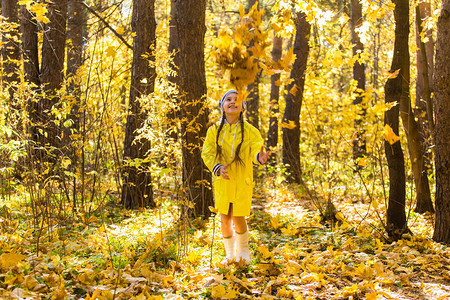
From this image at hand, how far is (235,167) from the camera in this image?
3842mm

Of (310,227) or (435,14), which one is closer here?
(310,227)

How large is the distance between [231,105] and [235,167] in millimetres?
591

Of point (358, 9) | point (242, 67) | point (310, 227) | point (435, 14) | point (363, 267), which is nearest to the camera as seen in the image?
point (242, 67)

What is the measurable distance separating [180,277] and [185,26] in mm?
3466

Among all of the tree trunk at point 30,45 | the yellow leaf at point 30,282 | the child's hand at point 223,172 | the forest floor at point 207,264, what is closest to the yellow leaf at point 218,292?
the forest floor at point 207,264

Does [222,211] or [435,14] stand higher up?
[435,14]

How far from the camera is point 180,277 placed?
3.54 meters

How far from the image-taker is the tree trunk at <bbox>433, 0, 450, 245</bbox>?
4312 mm

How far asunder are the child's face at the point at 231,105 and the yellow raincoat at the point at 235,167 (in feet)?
0.43

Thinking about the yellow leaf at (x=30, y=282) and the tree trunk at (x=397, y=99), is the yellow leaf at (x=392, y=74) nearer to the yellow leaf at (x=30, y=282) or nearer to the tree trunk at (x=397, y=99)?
the tree trunk at (x=397, y=99)

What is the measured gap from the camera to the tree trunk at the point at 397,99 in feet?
15.0

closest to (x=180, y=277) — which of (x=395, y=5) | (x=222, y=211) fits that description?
(x=222, y=211)

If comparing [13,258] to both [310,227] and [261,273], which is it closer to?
[261,273]

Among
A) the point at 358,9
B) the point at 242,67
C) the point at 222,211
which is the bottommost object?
the point at 222,211
